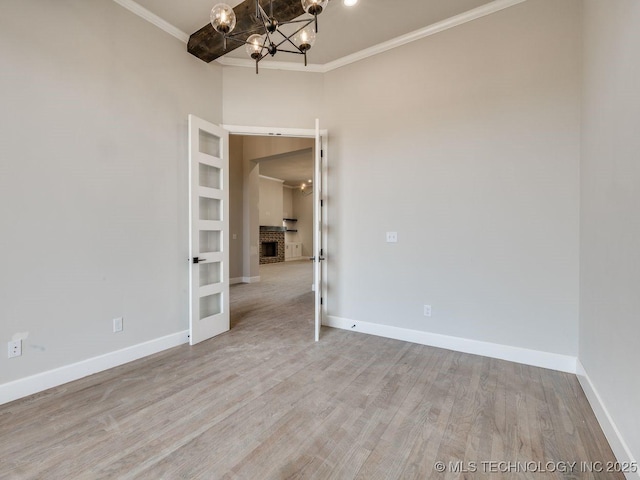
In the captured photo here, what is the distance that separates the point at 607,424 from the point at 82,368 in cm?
368

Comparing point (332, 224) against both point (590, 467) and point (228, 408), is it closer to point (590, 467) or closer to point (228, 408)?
point (228, 408)

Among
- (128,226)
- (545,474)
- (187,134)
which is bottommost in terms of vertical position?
(545,474)

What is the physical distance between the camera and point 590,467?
56.2 inches

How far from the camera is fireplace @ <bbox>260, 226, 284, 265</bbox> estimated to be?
10.9 meters

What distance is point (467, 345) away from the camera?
2809 millimetres

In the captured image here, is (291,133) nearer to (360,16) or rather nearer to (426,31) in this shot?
(360,16)

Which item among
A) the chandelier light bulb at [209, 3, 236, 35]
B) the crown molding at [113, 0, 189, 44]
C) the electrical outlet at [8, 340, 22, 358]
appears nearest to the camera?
the chandelier light bulb at [209, 3, 236, 35]

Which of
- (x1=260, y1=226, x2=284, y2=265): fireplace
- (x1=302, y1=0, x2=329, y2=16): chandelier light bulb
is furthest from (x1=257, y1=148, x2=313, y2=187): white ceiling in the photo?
(x1=302, y1=0, x2=329, y2=16): chandelier light bulb

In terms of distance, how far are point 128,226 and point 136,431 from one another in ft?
5.60

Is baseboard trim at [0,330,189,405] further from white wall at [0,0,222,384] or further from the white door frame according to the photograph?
the white door frame

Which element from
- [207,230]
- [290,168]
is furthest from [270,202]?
[207,230]

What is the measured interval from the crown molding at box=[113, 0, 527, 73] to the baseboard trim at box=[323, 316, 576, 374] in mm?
3158

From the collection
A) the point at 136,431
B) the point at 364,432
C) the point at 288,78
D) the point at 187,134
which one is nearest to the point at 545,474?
the point at 364,432

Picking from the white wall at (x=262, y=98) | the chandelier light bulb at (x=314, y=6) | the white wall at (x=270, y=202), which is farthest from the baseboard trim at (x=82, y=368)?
the white wall at (x=270, y=202)
